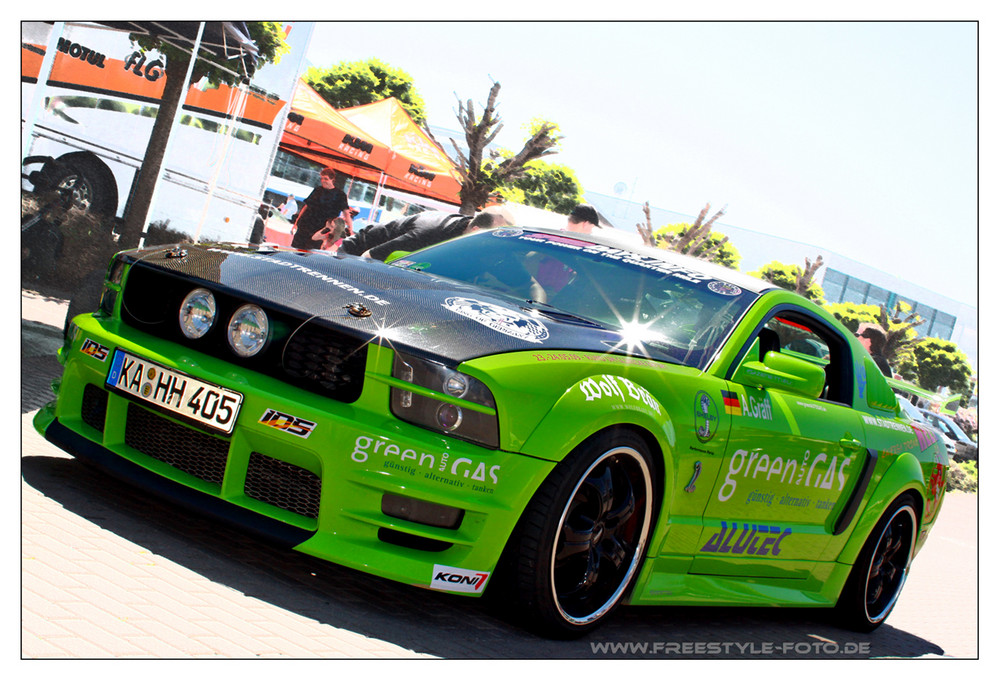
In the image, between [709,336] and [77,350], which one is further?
[709,336]

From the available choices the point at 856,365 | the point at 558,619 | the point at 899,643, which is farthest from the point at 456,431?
the point at 899,643

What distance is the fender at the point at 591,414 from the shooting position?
3057 mm

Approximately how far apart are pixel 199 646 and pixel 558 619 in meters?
1.22

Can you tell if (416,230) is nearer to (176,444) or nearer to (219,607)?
(176,444)

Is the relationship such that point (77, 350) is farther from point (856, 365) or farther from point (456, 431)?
point (856, 365)

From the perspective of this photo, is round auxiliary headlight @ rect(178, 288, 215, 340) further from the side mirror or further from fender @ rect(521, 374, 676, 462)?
the side mirror

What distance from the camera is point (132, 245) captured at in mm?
10727

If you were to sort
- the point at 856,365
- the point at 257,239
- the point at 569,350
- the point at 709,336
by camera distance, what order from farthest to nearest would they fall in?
1. the point at 257,239
2. the point at 856,365
3. the point at 709,336
4. the point at 569,350

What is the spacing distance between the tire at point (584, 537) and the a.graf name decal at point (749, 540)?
48 centimetres

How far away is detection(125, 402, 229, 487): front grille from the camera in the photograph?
3.12 meters

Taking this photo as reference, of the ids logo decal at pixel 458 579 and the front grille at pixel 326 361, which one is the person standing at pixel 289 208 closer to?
the front grille at pixel 326 361

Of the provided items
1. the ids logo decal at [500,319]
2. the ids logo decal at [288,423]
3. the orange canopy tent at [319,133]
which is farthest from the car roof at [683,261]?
the orange canopy tent at [319,133]

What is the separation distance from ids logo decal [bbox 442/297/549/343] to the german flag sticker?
34.1 inches

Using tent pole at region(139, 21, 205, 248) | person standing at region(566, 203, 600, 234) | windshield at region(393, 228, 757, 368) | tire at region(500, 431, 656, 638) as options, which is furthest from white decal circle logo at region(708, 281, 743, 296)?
tent pole at region(139, 21, 205, 248)
